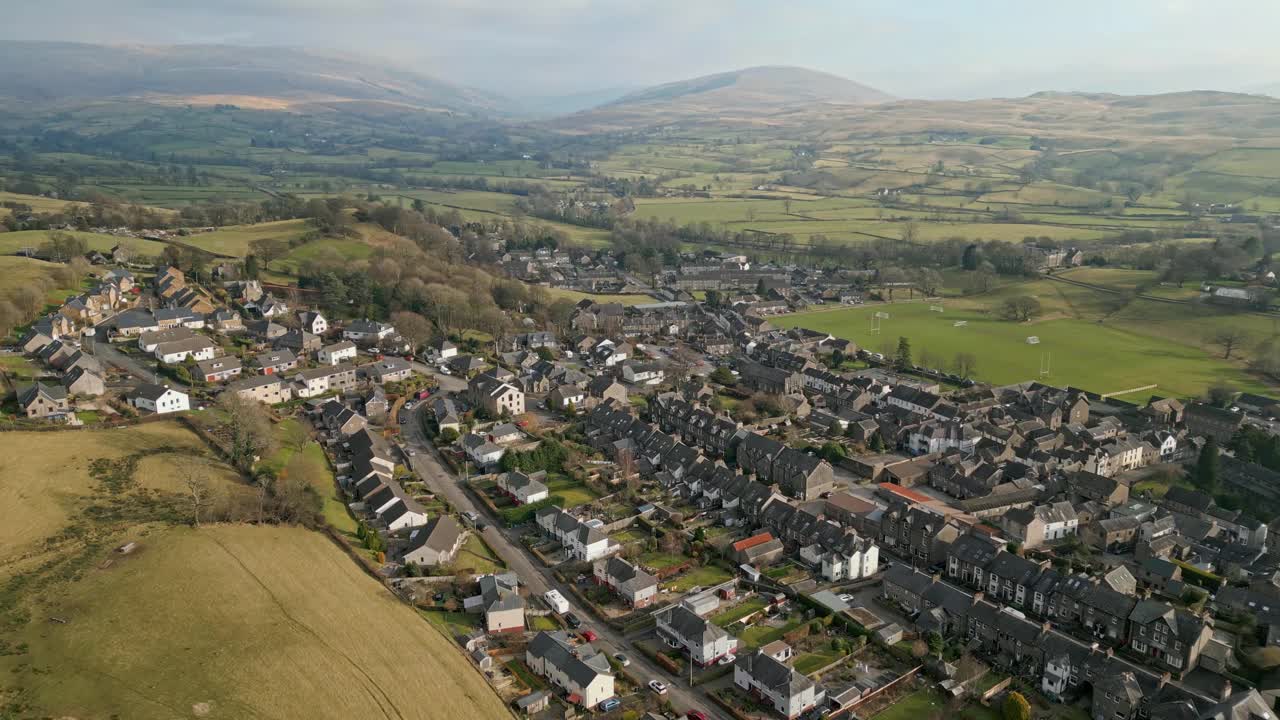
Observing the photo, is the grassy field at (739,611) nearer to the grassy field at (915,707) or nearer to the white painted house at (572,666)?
the white painted house at (572,666)

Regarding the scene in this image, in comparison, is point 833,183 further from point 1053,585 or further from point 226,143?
point 226,143

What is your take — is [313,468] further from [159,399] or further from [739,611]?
[739,611]

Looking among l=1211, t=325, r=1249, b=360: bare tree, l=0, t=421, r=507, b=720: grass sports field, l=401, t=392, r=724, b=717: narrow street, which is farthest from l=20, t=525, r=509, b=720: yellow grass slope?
l=1211, t=325, r=1249, b=360: bare tree

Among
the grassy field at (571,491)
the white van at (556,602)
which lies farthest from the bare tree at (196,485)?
the grassy field at (571,491)

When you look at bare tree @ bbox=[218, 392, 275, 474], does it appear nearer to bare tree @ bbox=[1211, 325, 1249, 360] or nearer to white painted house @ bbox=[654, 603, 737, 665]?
white painted house @ bbox=[654, 603, 737, 665]

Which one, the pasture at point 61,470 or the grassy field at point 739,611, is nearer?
the grassy field at point 739,611
